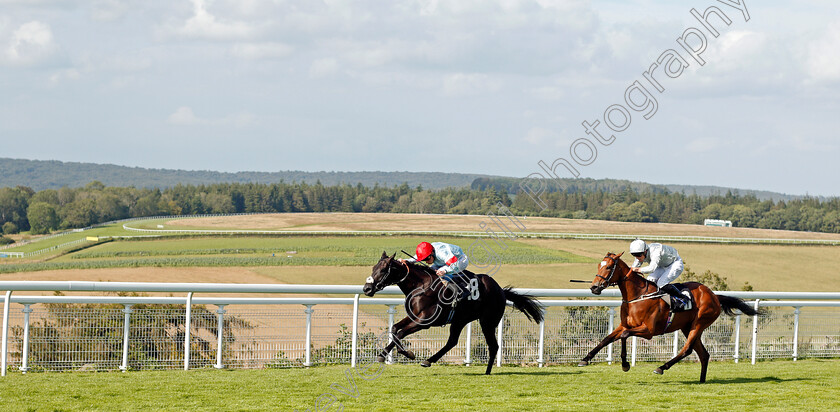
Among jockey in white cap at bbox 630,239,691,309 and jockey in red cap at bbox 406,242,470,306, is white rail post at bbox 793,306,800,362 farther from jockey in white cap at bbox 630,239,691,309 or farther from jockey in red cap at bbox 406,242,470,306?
jockey in red cap at bbox 406,242,470,306

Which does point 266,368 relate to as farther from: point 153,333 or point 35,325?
point 35,325

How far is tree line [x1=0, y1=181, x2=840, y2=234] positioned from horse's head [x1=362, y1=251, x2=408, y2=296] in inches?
2595

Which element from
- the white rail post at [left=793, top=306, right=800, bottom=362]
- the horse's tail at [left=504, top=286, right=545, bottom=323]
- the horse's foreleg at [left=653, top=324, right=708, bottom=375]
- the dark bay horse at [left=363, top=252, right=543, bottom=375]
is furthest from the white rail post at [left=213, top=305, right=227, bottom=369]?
the white rail post at [left=793, top=306, right=800, bottom=362]

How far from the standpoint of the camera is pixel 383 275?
7125 mm

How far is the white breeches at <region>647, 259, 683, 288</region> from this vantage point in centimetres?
753

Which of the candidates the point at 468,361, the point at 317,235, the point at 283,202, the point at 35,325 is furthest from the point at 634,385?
the point at 283,202

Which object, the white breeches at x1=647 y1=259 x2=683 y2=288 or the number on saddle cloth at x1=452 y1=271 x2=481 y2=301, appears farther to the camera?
the white breeches at x1=647 y1=259 x2=683 y2=288

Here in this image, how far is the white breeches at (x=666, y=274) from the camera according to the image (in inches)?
297

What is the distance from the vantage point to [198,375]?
23.9 ft

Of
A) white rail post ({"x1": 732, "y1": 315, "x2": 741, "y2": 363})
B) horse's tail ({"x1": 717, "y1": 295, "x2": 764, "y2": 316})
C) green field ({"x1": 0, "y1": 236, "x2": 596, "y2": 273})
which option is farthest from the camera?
green field ({"x1": 0, "y1": 236, "x2": 596, "y2": 273})

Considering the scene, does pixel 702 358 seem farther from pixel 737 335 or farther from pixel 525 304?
pixel 737 335

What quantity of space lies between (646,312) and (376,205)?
338 feet

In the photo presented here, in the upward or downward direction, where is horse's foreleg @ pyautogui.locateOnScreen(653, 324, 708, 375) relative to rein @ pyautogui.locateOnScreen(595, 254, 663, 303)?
downward

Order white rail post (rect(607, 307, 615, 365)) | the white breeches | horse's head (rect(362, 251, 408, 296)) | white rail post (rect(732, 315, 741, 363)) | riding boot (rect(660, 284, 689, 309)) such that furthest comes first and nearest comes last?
white rail post (rect(732, 315, 741, 363)) < white rail post (rect(607, 307, 615, 365)) < the white breeches < riding boot (rect(660, 284, 689, 309)) < horse's head (rect(362, 251, 408, 296))
